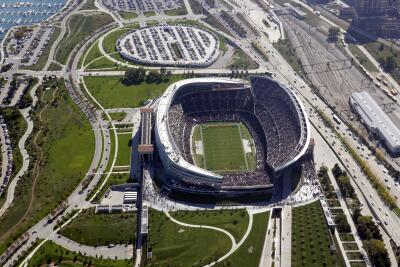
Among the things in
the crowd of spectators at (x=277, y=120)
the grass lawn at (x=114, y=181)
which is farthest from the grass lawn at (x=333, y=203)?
the grass lawn at (x=114, y=181)

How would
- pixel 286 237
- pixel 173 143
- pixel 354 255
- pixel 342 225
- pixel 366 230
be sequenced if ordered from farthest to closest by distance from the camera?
pixel 173 143, pixel 342 225, pixel 366 230, pixel 286 237, pixel 354 255

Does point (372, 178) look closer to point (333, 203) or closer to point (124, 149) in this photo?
point (333, 203)

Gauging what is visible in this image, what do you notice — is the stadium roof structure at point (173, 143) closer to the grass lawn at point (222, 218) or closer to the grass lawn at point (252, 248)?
the grass lawn at point (222, 218)

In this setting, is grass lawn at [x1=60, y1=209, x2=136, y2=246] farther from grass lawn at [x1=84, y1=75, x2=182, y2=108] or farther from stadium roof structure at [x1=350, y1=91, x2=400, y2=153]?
stadium roof structure at [x1=350, y1=91, x2=400, y2=153]

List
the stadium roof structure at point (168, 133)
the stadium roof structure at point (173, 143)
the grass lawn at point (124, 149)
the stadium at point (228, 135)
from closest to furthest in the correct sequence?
the stadium roof structure at point (173, 143), the stadium roof structure at point (168, 133), the stadium at point (228, 135), the grass lawn at point (124, 149)

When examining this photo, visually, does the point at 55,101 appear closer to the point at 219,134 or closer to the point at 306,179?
the point at 219,134

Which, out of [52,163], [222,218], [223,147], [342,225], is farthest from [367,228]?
[52,163]
